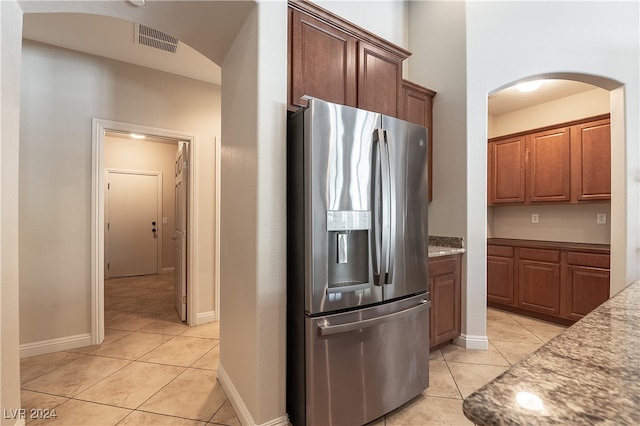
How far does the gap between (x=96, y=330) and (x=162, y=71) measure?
9.26 ft

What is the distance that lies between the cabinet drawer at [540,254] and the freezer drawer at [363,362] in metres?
2.42

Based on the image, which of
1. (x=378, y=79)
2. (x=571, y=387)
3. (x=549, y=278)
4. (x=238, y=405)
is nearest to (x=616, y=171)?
(x=549, y=278)

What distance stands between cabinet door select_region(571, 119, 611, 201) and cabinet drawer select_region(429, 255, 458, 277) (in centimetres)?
208

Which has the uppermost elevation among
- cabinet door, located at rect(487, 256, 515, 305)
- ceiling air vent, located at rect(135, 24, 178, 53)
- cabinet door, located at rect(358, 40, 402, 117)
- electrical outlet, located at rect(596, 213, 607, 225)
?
ceiling air vent, located at rect(135, 24, 178, 53)

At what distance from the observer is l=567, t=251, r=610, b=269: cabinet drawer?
296 centimetres

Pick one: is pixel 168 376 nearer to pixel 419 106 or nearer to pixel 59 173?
pixel 59 173

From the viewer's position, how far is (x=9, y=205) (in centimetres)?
149

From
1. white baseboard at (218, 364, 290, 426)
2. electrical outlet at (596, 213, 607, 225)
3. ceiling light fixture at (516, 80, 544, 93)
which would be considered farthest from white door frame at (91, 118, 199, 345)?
electrical outlet at (596, 213, 607, 225)

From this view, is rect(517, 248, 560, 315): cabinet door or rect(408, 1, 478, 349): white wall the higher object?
rect(408, 1, 478, 349): white wall

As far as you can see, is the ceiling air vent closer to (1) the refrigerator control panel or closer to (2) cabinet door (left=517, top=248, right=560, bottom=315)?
(1) the refrigerator control panel

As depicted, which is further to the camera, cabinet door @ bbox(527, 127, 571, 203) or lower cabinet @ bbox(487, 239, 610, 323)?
cabinet door @ bbox(527, 127, 571, 203)

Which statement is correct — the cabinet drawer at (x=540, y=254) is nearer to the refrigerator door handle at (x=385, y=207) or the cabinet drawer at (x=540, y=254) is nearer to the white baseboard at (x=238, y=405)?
the refrigerator door handle at (x=385, y=207)

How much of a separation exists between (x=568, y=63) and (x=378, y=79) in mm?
1925

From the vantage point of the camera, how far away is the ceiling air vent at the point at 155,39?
2.56 meters
